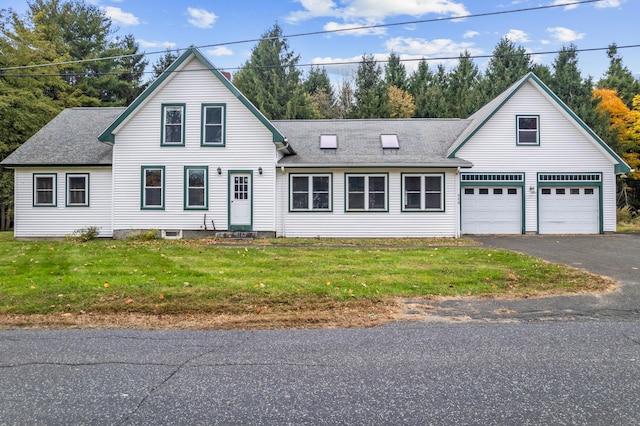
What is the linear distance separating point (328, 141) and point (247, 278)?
12.0m

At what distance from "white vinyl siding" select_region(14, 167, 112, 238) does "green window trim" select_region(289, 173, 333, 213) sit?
7535 mm

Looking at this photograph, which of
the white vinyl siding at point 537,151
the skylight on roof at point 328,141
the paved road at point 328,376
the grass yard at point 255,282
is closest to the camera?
the paved road at point 328,376

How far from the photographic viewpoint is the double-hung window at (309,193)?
1759 centimetres

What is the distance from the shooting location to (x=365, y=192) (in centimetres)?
1755

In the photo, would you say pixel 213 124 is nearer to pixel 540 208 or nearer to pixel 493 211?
pixel 493 211

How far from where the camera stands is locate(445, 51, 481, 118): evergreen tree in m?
33.6

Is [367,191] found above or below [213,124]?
below

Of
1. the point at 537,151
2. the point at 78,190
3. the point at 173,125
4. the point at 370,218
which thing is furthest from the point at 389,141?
the point at 78,190

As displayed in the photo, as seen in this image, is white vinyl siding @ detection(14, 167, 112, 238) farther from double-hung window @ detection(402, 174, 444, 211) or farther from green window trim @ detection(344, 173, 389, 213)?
double-hung window @ detection(402, 174, 444, 211)

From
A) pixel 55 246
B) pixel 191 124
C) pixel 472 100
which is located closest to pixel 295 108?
pixel 472 100

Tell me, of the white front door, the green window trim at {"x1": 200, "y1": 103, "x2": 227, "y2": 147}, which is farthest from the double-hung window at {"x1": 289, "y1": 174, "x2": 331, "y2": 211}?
the green window trim at {"x1": 200, "y1": 103, "x2": 227, "y2": 147}

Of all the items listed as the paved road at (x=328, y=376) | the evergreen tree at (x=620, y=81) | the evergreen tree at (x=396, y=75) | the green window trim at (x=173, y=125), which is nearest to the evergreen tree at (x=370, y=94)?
the evergreen tree at (x=396, y=75)

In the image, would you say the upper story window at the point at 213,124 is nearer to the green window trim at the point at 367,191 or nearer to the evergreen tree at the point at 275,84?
the green window trim at the point at 367,191

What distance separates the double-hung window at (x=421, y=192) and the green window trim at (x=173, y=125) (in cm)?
920
